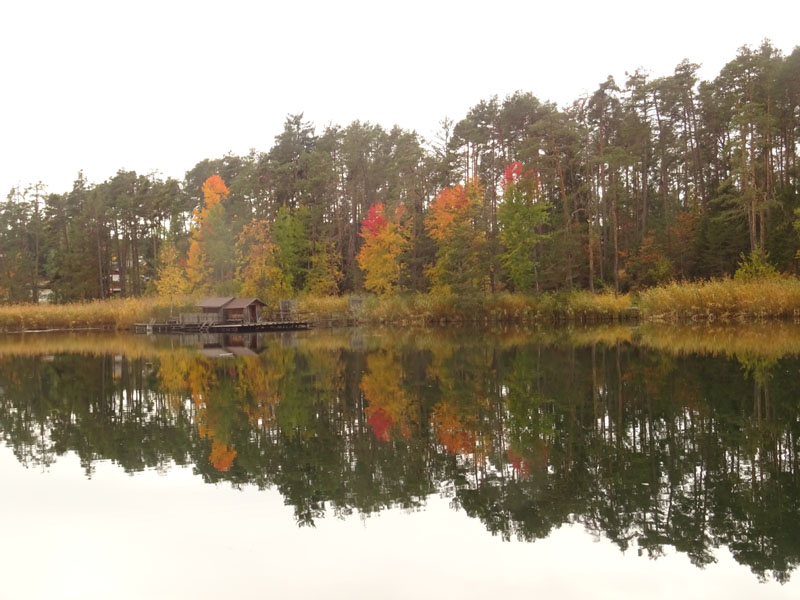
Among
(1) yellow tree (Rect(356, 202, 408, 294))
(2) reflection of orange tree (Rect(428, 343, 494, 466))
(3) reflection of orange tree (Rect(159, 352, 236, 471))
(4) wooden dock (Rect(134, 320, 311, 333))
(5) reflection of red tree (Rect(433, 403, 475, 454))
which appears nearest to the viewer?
(5) reflection of red tree (Rect(433, 403, 475, 454))

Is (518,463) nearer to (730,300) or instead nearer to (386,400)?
(386,400)

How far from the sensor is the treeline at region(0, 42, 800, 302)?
146ft

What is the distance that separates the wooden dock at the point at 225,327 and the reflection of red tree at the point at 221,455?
3698 centimetres

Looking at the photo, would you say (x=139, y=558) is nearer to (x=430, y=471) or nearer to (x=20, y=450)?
(x=430, y=471)

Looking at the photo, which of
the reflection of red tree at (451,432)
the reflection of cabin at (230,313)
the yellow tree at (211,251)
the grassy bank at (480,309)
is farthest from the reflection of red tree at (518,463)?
the yellow tree at (211,251)

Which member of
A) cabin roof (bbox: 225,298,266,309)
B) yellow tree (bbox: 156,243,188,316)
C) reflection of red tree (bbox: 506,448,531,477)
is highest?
yellow tree (bbox: 156,243,188,316)

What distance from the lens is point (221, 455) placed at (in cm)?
1116

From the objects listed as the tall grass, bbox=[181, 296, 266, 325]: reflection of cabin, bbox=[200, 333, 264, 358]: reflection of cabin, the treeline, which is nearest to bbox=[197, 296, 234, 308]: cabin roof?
bbox=[181, 296, 266, 325]: reflection of cabin

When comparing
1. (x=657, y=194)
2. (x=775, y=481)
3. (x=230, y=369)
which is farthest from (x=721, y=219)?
(x=775, y=481)

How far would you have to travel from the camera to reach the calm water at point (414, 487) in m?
6.46

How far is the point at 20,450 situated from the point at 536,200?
138 ft

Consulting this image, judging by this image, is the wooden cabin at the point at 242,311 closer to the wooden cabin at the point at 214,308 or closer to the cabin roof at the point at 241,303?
the cabin roof at the point at 241,303

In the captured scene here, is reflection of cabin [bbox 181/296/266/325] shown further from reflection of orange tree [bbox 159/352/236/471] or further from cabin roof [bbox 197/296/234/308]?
reflection of orange tree [bbox 159/352/236/471]

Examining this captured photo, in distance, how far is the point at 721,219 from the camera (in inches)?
1748
